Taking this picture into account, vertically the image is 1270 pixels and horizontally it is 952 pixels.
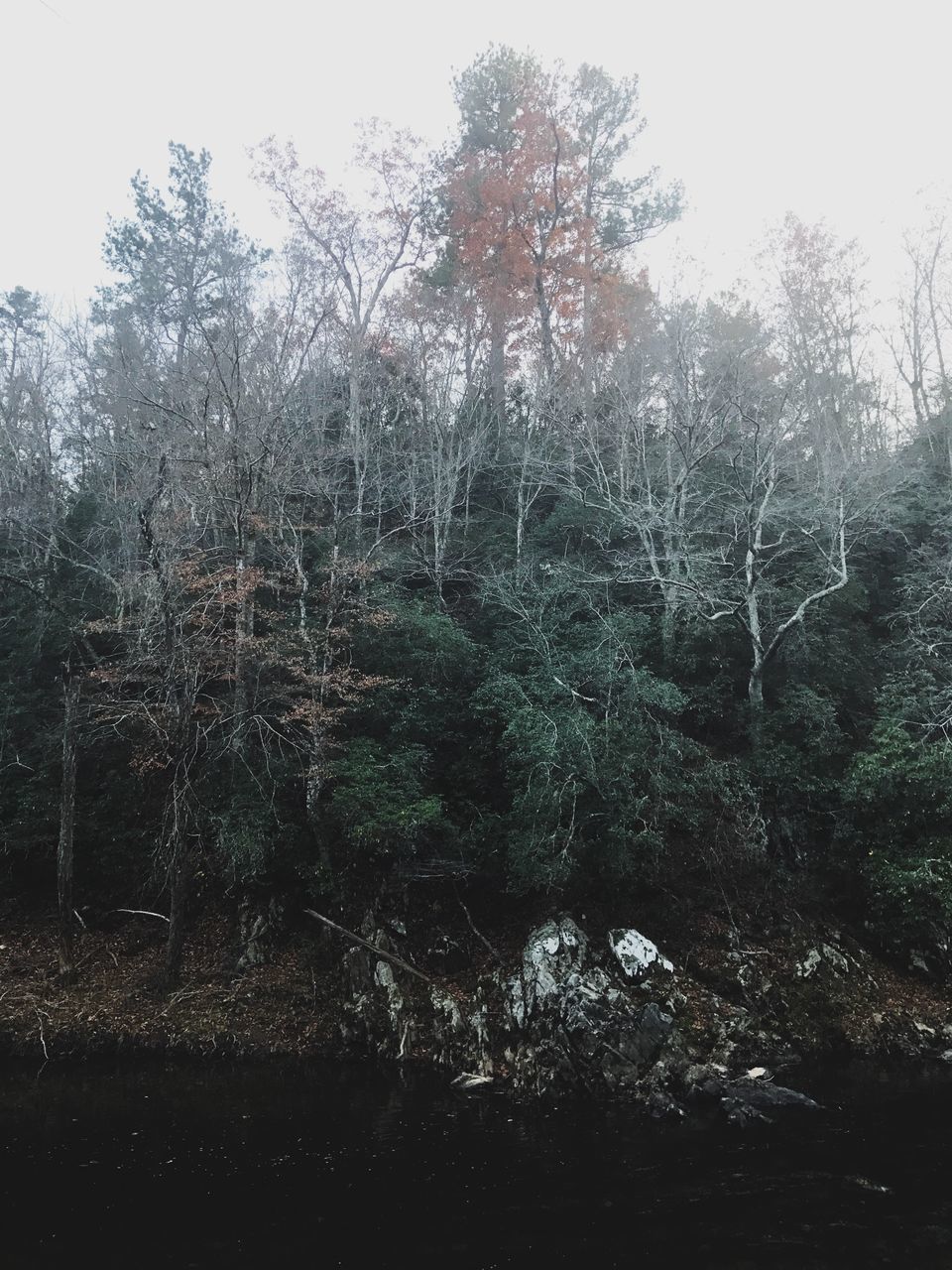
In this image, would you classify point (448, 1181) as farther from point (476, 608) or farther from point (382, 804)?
point (476, 608)

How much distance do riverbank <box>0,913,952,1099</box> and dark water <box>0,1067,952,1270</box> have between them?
960mm

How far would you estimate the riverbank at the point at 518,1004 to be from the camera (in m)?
10.8

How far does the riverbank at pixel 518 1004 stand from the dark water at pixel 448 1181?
96 cm

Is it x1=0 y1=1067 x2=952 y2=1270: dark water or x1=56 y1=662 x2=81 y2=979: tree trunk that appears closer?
x1=0 y1=1067 x2=952 y2=1270: dark water

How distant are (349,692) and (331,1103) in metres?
6.96

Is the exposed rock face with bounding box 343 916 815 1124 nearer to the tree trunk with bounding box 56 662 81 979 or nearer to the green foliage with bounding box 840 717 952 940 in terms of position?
the green foliage with bounding box 840 717 952 940

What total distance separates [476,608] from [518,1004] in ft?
32.6

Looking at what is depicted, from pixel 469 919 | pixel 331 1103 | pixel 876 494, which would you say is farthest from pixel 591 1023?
pixel 876 494

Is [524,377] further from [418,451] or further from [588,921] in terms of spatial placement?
[588,921]

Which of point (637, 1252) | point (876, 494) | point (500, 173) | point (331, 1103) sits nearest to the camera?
point (637, 1252)

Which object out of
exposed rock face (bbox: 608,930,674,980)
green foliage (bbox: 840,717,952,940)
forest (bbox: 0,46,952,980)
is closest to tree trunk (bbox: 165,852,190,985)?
forest (bbox: 0,46,952,980)

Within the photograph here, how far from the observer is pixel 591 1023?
10867mm

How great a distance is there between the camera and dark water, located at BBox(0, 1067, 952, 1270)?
654cm

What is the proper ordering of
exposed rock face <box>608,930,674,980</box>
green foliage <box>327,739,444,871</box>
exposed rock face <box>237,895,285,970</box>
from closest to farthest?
1. exposed rock face <box>608,930,674,980</box>
2. green foliage <box>327,739,444,871</box>
3. exposed rock face <box>237,895,285,970</box>
